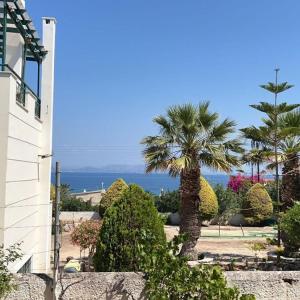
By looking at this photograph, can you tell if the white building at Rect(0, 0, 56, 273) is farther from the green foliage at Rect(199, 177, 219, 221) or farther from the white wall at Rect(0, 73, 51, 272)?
the green foliage at Rect(199, 177, 219, 221)

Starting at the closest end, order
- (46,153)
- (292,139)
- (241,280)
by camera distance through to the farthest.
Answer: (241,280)
(46,153)
(292,139)

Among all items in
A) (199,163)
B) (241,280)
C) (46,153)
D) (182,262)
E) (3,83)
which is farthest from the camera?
(199,163)

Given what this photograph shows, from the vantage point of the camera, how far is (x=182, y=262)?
5055mm

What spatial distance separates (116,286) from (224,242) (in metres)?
16.8

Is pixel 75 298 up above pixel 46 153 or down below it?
below

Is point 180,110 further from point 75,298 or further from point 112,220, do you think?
point 75,298

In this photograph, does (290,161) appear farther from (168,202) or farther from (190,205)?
(168,202)

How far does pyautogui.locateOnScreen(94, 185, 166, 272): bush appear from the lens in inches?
257

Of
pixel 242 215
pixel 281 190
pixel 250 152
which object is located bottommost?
pixel 242 215

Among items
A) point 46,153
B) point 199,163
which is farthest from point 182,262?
point 199,163

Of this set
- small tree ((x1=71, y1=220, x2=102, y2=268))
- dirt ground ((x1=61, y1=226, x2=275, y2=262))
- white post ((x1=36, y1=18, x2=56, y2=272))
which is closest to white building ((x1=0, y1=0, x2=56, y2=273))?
white post ((x1=36, y1=18, x2=56, y2=272))

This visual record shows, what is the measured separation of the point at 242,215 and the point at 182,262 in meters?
24.5

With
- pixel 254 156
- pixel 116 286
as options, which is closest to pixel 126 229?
pixel 116 286

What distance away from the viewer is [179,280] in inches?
194
